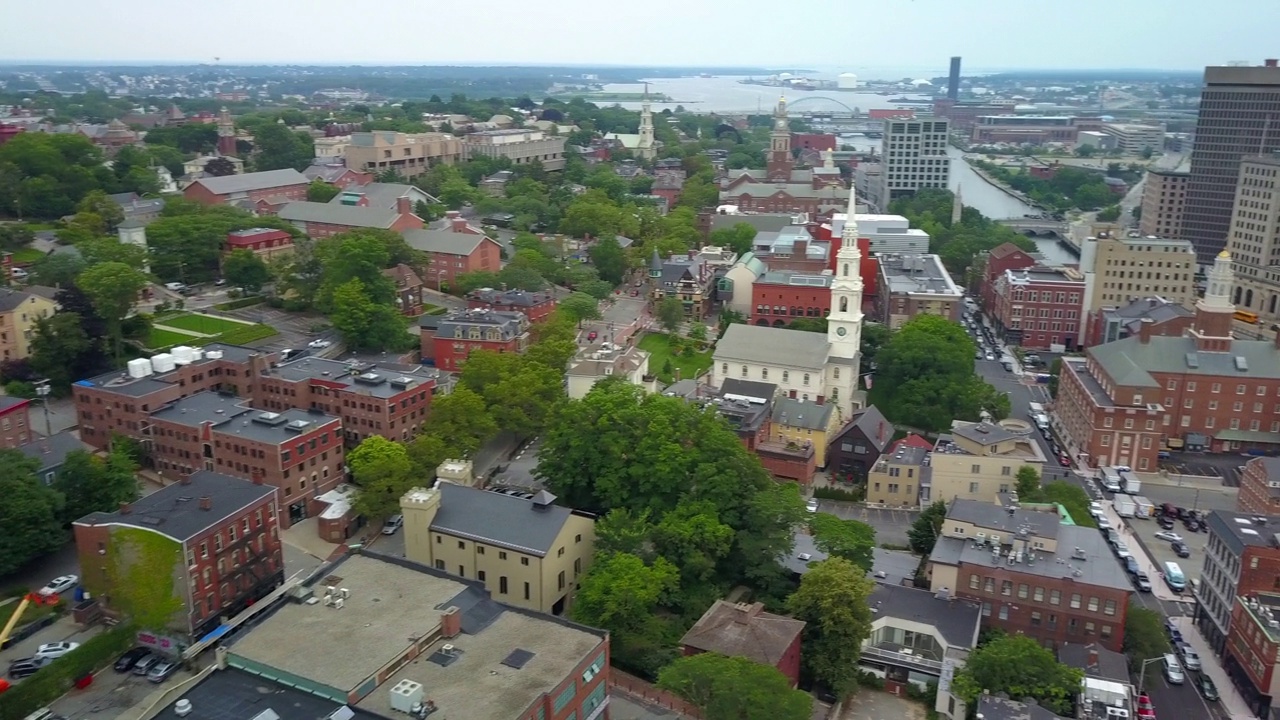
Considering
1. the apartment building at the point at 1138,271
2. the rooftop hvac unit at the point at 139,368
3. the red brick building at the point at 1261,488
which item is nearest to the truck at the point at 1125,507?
the red brick building at the point at 1261,488

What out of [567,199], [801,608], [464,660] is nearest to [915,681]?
[801,608]

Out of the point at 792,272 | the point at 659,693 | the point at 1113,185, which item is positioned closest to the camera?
the point at 659,693

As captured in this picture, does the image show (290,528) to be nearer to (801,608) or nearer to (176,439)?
(176,439)

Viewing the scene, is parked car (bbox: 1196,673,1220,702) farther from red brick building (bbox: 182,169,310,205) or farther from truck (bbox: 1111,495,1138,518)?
red brick building (bbox: 182,169,310,205)

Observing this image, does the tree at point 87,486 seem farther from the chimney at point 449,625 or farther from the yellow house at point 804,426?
the yellow house at point 804,426

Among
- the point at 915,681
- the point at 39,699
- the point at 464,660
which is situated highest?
the point at 464,660

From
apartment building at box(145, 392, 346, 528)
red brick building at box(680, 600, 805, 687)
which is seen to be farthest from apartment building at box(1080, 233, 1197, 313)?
apartment building at box(145, 392, 346, 528)
